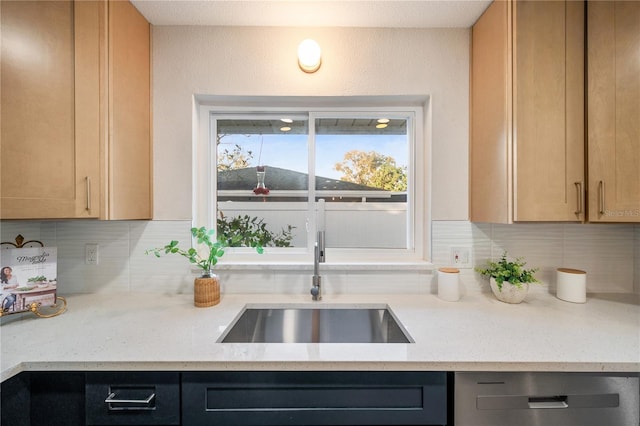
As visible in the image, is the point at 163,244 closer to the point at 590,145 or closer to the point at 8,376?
the point at 8,376

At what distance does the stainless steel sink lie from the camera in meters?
1.33

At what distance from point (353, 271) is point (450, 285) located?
489 millimetres

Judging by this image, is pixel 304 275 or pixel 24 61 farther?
pixel 304 275

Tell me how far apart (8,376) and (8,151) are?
0.74 meters

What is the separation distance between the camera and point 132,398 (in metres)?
0.86

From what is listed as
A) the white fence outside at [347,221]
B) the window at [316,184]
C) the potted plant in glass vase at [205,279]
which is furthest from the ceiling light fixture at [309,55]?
the potted plant in glass vase at [205,279]

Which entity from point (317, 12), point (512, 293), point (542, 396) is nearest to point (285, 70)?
point (317, 12)

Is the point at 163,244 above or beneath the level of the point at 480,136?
beneath

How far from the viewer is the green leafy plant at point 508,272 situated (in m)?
1.33

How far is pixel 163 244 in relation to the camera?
1.50m

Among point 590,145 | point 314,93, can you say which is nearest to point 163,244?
point 314,93

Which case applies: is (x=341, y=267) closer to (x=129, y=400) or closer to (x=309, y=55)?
(x=129, y=400)

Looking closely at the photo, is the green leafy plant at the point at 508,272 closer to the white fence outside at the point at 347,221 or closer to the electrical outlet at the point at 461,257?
the electrical outlet at the point at 461,257

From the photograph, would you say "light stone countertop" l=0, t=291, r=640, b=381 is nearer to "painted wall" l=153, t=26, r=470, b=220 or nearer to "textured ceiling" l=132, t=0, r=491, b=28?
"painted wall" l=153, t=26, r=470, b=220
